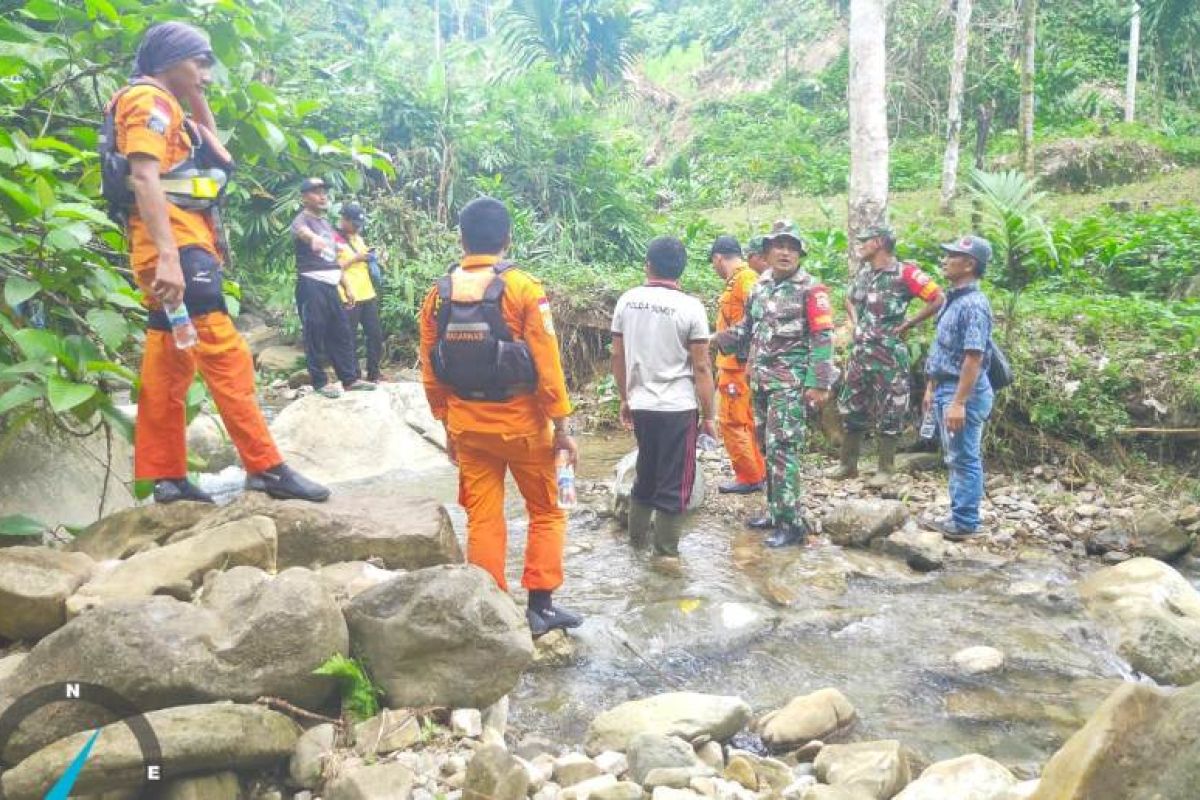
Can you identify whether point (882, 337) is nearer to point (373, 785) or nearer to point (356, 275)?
point (356, 275)

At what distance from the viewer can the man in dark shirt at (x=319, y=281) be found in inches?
294

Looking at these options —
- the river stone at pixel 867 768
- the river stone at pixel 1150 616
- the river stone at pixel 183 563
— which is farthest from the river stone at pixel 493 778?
the river stone at pixel 1150 616

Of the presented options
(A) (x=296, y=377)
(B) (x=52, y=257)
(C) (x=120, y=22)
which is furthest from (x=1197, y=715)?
(A) (x=296, y=377)

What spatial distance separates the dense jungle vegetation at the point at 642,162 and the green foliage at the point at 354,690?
1.40 meters

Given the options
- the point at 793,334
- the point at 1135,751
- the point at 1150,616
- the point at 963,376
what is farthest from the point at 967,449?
the point at 1135,751

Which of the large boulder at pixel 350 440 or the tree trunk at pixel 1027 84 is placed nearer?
the large boulder at pixel 350 440

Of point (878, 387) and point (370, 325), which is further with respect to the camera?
point (370, 325)

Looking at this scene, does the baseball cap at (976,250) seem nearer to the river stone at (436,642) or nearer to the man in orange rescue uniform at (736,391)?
the man in orange rescue uniform at (736,391)

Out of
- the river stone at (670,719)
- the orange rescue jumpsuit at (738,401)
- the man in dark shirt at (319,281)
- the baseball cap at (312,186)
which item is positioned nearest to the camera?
the river stone at (670,719)

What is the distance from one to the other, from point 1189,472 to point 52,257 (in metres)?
7.34

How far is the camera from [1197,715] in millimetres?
2176

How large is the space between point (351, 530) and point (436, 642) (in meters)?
1.18

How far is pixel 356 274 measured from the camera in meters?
8.14

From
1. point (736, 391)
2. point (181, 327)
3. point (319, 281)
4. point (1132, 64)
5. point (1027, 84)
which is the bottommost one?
point (736, 391)
